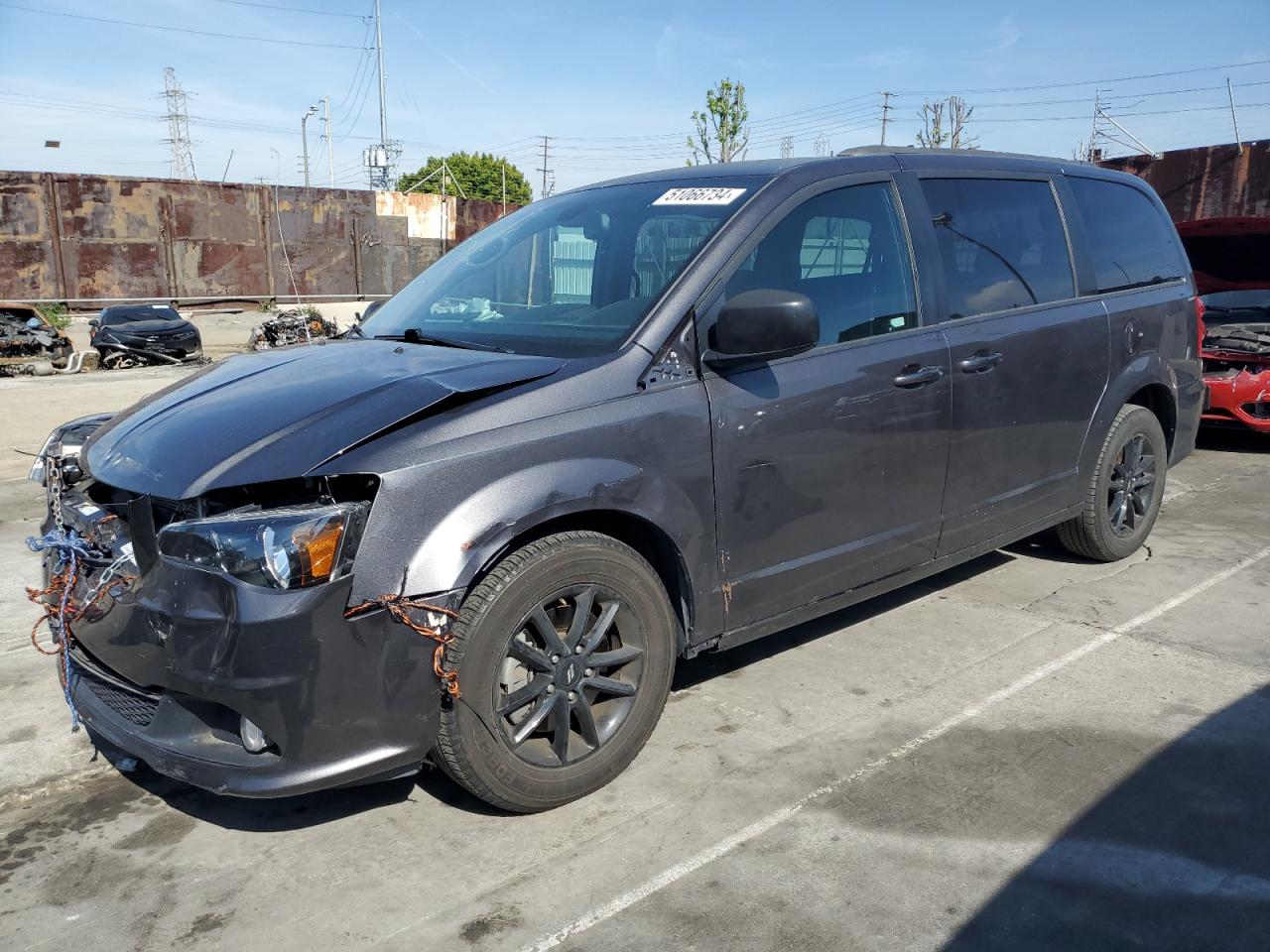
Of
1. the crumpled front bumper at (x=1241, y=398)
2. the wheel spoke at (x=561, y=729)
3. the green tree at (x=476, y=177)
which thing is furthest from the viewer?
the green tree at (x=476, y=177)

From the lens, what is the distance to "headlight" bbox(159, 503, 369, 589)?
2.59 metres

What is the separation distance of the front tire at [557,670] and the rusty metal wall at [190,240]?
22.7 m

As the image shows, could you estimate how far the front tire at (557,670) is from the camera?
284 cm

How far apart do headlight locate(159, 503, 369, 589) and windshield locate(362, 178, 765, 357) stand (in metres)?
0.99

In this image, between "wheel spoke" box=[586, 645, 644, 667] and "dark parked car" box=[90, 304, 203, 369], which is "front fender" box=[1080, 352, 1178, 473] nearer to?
"wheel spoke" box=[586, 645, 644, 667]

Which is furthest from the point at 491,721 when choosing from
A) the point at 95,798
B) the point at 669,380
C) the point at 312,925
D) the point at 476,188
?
the point at 476,188

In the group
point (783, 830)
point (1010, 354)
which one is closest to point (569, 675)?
point (783, 830)

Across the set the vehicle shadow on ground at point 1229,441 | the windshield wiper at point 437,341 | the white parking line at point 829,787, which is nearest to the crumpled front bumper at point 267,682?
the white parking line at point 829,787

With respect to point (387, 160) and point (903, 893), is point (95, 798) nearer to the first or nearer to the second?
point (903, 893)

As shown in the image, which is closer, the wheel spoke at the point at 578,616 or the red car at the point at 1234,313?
the wheel spoke at the point at 578,616

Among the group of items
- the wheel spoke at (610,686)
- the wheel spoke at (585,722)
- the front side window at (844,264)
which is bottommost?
the wheel spoke at (585,722)

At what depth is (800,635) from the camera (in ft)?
15.1

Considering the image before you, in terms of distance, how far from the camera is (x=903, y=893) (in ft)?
8.95

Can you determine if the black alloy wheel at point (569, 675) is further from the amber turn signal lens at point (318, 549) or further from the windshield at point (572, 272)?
the windshield at point (572, 272)
